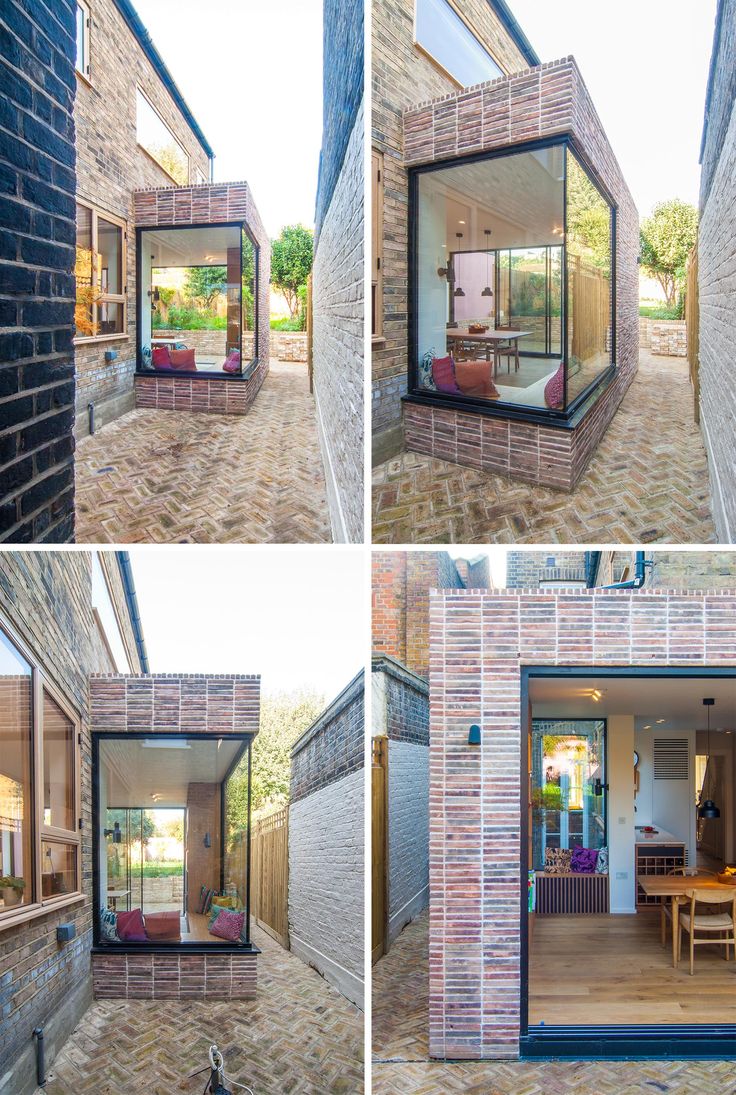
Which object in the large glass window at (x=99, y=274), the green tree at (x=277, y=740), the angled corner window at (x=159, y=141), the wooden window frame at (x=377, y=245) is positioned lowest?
the green tree at (x=277, y=740)

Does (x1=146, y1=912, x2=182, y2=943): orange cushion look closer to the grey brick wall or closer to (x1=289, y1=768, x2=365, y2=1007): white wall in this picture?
(x1=289, y1=768, x2=365, y2=1007): white wall

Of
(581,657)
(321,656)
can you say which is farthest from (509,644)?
(321,656)

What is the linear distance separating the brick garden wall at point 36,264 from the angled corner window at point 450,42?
6.36 metres

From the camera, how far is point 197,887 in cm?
790

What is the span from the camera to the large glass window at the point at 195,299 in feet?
38.9

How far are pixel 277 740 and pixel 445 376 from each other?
30310 mm

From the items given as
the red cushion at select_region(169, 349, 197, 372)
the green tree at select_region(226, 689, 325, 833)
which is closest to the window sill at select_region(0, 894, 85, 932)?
the red cushion at select_region(169, 349, 197, 372)

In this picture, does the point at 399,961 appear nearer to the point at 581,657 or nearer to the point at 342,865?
the point at 342,865

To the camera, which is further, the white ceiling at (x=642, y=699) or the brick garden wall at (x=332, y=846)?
the brick garden wall at (x=332, y=846)

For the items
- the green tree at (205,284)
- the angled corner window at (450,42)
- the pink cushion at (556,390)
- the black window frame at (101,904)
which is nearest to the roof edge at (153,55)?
the green tree at (205,284)

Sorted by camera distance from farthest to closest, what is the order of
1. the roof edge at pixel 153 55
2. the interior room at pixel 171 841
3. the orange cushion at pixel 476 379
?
the roof edge at pixel 153 55 → the orange cushion at pixel 476 379 → the interior room at pixel 171 841

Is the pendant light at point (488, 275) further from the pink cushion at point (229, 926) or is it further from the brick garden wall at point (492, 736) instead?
the pink cushion at point (229, 926)

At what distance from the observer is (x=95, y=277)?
1035 cm

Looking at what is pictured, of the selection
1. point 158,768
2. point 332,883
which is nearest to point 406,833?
point 332,883
